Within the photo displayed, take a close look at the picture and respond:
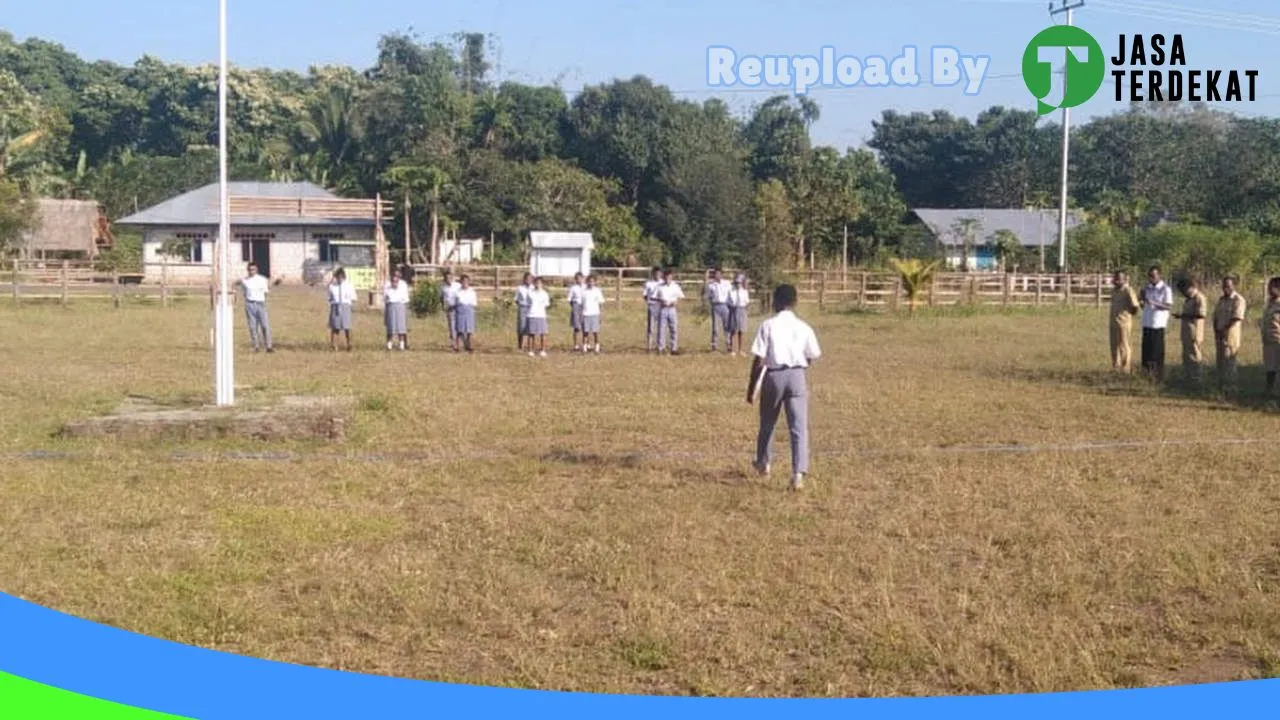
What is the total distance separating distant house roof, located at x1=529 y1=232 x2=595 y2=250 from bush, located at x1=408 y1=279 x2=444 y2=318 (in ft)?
38.8

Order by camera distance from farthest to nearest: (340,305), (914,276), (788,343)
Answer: (914,276) → (340,305) → (788,343)

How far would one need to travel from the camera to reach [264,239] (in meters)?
42.5

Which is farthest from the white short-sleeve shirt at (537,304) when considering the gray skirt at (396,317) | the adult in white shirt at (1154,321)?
the adult in white shirt at (1154,321)

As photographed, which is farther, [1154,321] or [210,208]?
[210,208]

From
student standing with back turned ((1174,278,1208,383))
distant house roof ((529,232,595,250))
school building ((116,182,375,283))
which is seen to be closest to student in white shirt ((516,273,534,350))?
student standing with back turned ((1174,278,1208,383))

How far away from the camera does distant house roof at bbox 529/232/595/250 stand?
3791cm

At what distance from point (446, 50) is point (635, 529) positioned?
55.0ft

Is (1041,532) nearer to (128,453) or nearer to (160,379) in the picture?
(128,453)

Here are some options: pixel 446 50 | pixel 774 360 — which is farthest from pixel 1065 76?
pixel 446 50

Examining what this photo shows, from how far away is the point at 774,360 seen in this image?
323 inches

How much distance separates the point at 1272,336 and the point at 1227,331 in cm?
Answer: 78

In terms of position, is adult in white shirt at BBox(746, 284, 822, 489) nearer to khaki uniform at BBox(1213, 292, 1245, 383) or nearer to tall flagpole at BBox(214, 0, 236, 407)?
tall flagpole at BBox(214, 0, 236, 407)

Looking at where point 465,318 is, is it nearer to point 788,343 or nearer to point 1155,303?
point 1155,303

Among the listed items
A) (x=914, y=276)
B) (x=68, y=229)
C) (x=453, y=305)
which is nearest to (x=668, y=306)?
(x=453, y=305)
